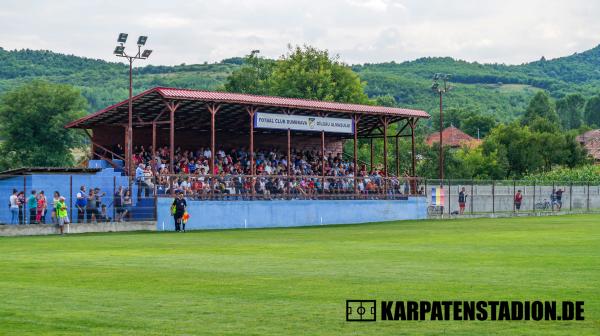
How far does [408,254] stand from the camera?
81.0ft

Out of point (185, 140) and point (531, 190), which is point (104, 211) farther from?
point (531, 190)

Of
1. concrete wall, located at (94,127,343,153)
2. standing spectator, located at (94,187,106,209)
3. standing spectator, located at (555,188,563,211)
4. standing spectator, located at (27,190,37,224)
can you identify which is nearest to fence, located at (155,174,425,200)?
standing spectator, located at (94,187,106,209)

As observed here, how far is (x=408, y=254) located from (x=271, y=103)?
91.3ft

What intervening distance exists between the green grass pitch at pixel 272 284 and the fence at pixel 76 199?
1230 cm

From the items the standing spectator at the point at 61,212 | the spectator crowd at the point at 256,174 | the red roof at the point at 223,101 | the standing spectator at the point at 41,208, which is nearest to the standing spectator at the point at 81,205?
the standing spectator at the point at 41,208

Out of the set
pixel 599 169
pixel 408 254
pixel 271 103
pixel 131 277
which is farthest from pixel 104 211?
pixel 599 169

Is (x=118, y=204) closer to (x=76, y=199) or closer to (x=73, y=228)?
(x=76, y=199)

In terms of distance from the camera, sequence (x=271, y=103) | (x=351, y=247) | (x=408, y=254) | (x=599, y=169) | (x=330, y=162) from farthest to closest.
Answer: (x=599, y=169) → (x=330, y=162) → (x=271, y=103) → (x=351, y=247) → (x=408, y=254)

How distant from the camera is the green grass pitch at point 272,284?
1202 cm

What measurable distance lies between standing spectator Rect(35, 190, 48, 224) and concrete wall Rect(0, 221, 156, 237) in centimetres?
76

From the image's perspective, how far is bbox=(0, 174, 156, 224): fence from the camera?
41.3 meters

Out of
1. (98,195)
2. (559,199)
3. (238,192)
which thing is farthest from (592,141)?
(98,195)

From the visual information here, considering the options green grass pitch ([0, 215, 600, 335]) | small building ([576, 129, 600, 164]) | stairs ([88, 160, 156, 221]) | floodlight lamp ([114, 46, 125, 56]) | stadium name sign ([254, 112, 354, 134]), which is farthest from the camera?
small building ([576, 129, 600, 164])

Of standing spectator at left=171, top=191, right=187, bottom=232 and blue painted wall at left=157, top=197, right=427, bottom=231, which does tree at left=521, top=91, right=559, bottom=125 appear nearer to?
blue painted wall at left=157, top=197, right=427, bottom=231
